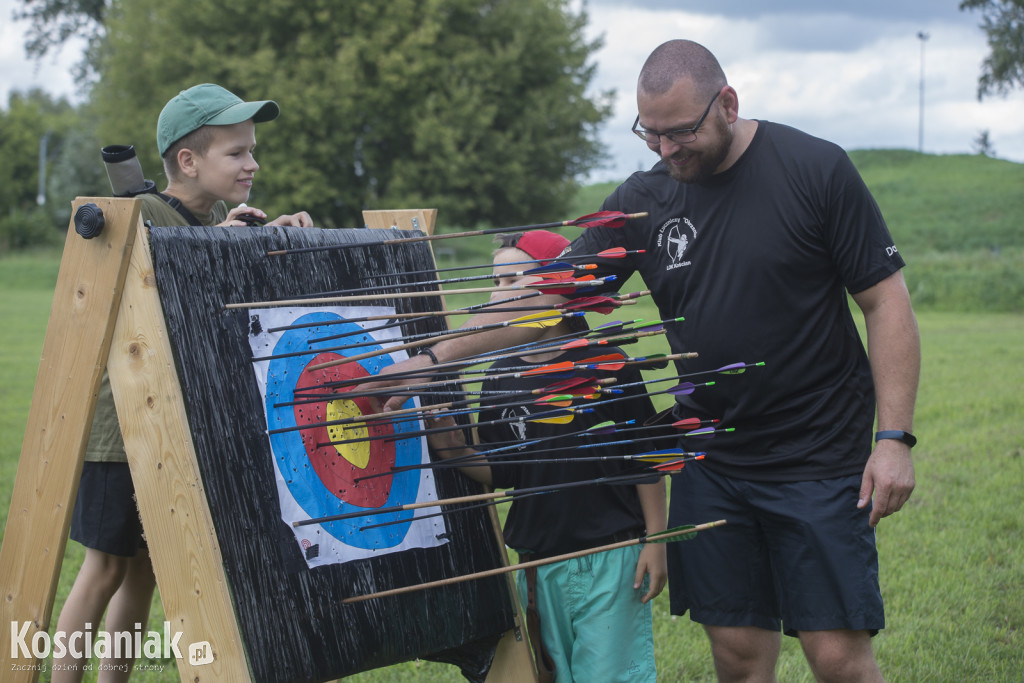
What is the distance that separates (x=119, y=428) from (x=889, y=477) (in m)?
2.15

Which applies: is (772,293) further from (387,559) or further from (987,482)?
(987,482)

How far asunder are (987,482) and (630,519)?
13.9ft

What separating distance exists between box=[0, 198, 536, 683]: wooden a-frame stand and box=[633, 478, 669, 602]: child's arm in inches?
46.9

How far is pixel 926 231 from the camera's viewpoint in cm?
3494

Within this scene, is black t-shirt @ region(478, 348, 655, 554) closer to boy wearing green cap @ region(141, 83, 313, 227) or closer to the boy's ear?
boy wearing green cap @ region(141, 83, 313, 227)

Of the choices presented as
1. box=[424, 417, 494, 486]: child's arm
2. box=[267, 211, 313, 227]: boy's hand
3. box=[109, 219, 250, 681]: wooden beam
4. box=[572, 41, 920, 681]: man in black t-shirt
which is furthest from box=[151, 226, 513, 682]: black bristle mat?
box=[572, 41, 920, 681]: man in black t-shirt

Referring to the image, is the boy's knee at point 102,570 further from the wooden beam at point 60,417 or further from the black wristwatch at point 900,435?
the black wristwatch at point 900,435

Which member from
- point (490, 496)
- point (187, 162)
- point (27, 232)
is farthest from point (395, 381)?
point (27, 232)

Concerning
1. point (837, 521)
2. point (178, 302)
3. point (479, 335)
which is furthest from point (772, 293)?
point (178, 302)

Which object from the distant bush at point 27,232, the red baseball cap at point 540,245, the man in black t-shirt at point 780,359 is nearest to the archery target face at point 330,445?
the red baseball cap at point 540,245

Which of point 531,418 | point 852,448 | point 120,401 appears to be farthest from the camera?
point 852,448

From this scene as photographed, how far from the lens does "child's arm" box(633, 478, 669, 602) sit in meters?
2.72

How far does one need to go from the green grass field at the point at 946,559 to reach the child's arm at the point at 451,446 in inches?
48.7

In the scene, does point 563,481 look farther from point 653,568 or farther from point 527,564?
point 527,564
